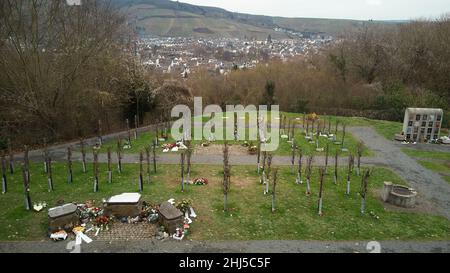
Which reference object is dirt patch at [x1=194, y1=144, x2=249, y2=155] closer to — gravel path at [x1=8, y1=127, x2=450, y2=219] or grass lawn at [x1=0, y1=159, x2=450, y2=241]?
gravel path at [x1=8, y1=127, x2=450, y2=219]

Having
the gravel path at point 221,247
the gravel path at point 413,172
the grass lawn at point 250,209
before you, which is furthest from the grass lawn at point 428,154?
the gravel path at point 221,247

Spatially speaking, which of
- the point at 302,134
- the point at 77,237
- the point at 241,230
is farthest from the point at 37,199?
the point at 302,134

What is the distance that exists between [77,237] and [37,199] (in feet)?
12.3

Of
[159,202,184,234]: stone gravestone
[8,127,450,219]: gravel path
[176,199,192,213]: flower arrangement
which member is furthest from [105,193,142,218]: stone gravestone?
[8,127,450,219]: gravel path

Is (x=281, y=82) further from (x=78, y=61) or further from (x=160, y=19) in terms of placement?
(x=160, y=19)

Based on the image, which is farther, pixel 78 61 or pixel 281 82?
pixel 281 82

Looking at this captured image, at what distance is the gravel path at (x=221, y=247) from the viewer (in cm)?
1043

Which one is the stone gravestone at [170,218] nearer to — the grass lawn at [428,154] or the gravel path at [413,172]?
the gravel path at [413,172]

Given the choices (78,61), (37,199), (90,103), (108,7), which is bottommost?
(37,199)

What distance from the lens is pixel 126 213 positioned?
40.0ft

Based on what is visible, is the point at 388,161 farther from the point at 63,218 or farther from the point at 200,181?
the point at 63,218

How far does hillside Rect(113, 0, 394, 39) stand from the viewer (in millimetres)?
114000

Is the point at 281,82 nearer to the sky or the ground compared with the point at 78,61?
nearer to the ground
